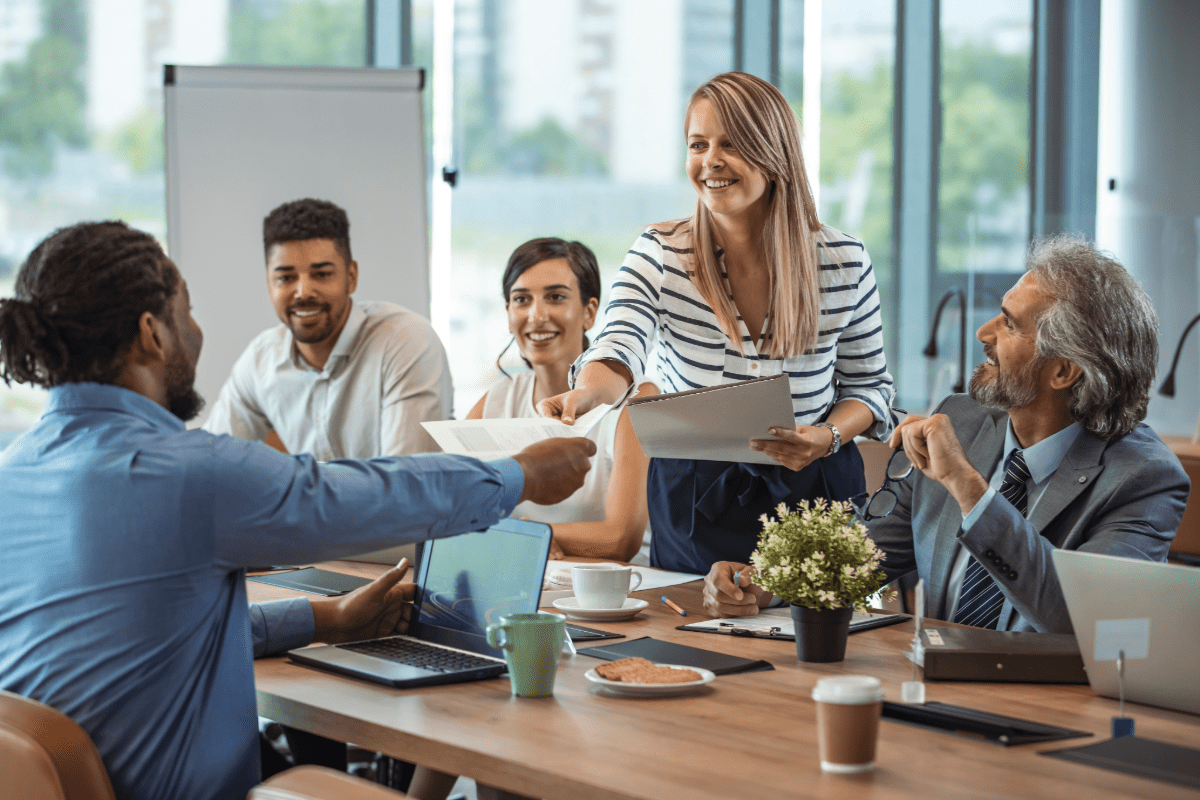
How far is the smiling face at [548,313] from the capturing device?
10.8ft

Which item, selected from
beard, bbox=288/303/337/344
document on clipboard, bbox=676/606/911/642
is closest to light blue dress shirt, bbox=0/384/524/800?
document on clipboard, bbox=676/606/911/642

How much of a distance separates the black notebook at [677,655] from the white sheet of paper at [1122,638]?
1.45ft

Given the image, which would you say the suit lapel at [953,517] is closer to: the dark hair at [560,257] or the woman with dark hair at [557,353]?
the woman with dark hair at [557,353]

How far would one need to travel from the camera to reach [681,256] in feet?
7.97

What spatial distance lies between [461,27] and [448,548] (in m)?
4.53

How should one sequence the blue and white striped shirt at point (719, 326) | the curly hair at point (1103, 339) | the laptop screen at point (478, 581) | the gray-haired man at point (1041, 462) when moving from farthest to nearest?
1. the blue and white striped shirt at point (719, 326)
2. the curly hair at point (1103, 339)
3. the gray-haired man at point (1041, 462)
4. the laptop screen at point (478, 581)

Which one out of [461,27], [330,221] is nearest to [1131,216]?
[461,27]

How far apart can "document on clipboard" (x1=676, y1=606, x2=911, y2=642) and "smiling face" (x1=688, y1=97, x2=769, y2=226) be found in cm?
80

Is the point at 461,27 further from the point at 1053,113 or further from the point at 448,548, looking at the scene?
the point at 448,548

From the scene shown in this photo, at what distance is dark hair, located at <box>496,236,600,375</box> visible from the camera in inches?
131

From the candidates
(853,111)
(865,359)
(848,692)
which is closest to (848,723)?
(848,692)

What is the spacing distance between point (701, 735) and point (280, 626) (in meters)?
0.73

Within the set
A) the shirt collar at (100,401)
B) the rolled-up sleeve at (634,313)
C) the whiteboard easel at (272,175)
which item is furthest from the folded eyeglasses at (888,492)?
the whiteboard easel at (272,175)

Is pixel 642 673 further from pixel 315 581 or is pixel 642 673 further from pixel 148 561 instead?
pixel 315 581
